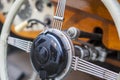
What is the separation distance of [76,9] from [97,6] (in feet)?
0.34

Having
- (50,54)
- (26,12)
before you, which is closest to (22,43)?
(50,54)

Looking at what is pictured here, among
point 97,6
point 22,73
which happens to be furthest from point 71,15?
point 22,73

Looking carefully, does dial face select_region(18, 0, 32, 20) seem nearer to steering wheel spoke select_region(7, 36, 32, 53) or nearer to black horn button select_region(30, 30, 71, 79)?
steering wheel spoke select_region(7, 36, 32, 53)

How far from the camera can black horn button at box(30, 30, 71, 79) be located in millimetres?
749

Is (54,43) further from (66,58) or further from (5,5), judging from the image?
(5,5)

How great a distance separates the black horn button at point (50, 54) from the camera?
→ 75 cm

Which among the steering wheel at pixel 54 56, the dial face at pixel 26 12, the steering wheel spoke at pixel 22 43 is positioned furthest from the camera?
the dial face at pixel 26 12

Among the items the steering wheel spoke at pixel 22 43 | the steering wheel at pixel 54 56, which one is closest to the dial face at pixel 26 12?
the steering wheel spoke at pixel 22 43

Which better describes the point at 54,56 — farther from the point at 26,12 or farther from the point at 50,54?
the point at 26,12

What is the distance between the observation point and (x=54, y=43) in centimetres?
76

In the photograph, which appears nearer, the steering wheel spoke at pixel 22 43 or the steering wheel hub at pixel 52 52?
the steering wheel hub at pixel 52 52

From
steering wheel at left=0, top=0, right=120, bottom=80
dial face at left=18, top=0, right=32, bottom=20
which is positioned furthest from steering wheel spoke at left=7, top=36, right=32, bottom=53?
dial face at left=18, top=0, right=32, bottom=20

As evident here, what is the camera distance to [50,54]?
0.76m

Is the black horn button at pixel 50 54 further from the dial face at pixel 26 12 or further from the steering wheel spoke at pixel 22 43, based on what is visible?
the dial face at pixel 26 12
